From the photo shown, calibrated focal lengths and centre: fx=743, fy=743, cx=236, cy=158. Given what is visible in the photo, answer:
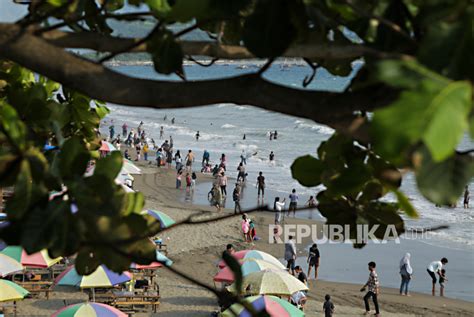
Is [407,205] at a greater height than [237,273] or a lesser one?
greater

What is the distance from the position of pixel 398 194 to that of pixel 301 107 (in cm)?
27

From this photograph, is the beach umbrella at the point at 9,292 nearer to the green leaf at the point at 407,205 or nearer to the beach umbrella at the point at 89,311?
the beach umbrella at the point at 89,311

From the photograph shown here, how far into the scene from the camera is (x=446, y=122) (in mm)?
963

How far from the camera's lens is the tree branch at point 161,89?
4.89 ft

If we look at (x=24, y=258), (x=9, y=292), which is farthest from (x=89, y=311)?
(x=24, y=258)

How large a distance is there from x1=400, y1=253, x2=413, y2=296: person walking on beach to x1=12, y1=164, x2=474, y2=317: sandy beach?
0.22m

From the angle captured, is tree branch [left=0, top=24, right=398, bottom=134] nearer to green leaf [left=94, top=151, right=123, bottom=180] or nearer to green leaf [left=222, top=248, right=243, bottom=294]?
A: green leaf [left=94, top=151, right=123, bottom=180]

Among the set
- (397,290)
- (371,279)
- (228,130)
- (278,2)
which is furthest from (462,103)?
(228,130)

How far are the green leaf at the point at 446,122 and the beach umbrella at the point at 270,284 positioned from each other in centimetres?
1243

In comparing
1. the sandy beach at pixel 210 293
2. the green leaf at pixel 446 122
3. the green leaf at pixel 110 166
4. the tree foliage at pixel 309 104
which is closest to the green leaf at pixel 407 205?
the tree foliage at pixel 309 104

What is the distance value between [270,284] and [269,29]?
1245cm

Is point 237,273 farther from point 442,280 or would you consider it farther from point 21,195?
point 442,280

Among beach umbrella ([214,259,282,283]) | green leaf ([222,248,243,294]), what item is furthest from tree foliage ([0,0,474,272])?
beach umbrella ([214,259,282,283])

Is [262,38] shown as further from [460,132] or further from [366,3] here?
→ [460,132]
